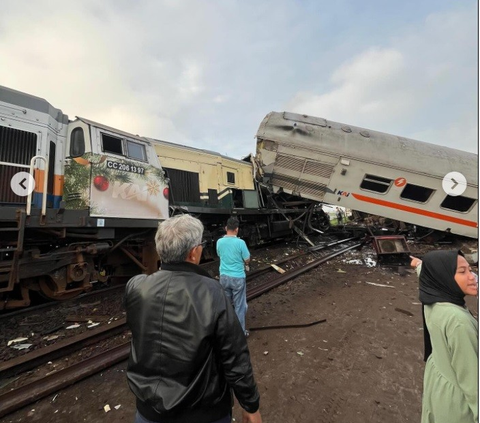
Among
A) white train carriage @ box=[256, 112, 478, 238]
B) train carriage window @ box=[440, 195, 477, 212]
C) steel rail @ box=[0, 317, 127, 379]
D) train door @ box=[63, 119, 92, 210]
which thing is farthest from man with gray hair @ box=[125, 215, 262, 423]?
train carriage window @ box=[440, 195, 477, 212]

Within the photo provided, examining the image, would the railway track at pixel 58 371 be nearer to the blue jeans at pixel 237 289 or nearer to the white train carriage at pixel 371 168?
the blue jeans at pixel 237 289

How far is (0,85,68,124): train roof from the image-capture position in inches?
168

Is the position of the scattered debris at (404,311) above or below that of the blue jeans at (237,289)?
below

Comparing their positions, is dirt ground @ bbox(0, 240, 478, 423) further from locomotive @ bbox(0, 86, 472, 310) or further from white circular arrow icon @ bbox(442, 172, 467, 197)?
white circular arrow icon @ bbox(442, 172, 467, 197)

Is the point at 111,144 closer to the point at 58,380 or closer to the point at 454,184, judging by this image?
the point at 58,380

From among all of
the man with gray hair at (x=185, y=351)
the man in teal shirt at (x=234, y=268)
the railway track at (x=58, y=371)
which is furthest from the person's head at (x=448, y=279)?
the railway track at (x=58, y=371)

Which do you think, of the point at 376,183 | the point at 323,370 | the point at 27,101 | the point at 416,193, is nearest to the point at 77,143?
the point at 27,101

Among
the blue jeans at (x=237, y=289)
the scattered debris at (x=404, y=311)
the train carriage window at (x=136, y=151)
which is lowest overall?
the scattered debris at (x=404, y=311)

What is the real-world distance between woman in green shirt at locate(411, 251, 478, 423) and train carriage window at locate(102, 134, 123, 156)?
17.8 feet

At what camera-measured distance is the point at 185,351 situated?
1208 mm

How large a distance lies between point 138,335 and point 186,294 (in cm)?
36

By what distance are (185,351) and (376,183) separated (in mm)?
8937

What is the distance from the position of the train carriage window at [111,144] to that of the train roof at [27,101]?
0.95 m

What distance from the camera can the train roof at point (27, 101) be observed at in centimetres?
427
